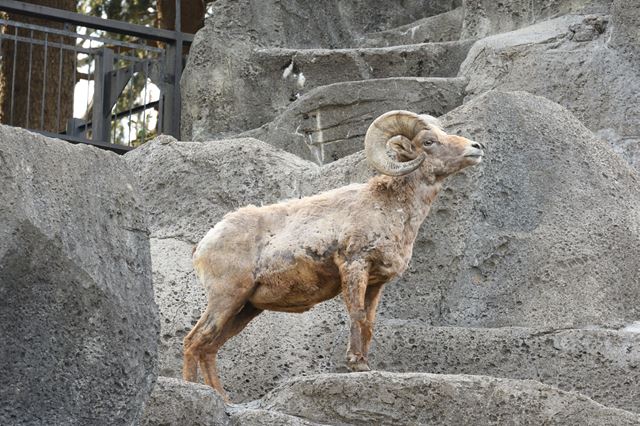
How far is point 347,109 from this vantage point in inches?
488

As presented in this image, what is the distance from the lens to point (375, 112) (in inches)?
483

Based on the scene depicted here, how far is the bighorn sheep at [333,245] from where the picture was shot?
8.45m

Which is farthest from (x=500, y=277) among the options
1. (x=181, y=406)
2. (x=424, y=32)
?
(x=424, y=32)

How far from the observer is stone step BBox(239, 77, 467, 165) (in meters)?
12.3

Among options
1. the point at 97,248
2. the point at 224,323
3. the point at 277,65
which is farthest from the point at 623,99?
the point at 97,248

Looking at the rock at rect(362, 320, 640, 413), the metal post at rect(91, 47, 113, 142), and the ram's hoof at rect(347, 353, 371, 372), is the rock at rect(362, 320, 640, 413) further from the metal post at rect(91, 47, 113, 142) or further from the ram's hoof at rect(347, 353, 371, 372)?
the metal post at rect(91, 47, 113, 142)

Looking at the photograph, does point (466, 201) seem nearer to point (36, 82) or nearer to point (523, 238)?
point (523, 238)

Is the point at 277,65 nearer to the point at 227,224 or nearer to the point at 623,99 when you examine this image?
the point at 623,99

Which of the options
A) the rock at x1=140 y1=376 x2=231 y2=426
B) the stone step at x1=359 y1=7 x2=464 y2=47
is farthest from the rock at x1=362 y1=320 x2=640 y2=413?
the stone step at x1=359 y1=7 x2=464 y2=47

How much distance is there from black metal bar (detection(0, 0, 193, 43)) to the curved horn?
5.81m

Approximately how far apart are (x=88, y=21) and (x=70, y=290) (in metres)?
8.67

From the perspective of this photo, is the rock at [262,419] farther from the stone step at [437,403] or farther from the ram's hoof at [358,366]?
the ram's hoof at [358,366]

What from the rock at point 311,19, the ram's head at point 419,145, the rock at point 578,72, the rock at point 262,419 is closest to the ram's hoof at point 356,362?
the rock at point 262,419

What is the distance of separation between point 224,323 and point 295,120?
4217mm
